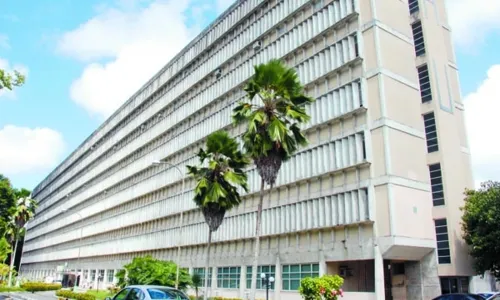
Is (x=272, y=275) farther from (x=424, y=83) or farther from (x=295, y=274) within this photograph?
(x=424, y=83)

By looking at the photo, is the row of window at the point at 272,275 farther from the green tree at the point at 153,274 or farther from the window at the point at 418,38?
the window at the point at 418,38

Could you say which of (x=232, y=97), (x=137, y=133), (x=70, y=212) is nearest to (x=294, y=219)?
(x=232, y=97)

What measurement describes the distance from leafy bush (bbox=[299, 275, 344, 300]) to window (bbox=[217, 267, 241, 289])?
23413 millimetres

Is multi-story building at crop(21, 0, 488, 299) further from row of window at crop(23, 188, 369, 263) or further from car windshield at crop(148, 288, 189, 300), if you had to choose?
car windshield at crop(148, 288, 189, 300)

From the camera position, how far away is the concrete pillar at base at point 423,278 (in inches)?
1236

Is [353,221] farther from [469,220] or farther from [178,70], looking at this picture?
[178,70]

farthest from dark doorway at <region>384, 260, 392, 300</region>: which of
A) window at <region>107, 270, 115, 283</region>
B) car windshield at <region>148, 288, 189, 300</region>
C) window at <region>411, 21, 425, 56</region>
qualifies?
window at <region>107, 270, 115, 283</region>

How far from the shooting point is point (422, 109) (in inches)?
1431

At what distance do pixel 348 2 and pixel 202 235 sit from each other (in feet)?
98.4

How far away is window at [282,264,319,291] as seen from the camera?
35.1 metres

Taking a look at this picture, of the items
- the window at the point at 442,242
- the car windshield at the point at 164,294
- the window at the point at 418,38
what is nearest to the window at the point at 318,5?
the window at the point at 418,38

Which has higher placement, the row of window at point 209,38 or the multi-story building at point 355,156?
the row of window at point 209,38

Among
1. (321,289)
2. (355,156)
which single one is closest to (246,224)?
(355,156)

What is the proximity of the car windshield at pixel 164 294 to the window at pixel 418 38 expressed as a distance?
31.8 m
